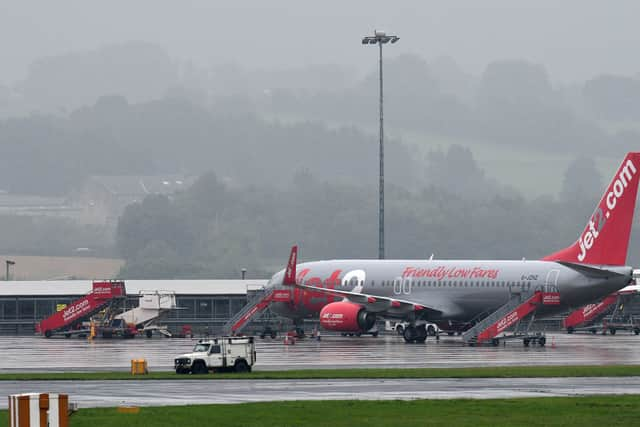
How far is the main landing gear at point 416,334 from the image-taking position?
75062 millimetres

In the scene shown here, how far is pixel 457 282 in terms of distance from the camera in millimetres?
76125

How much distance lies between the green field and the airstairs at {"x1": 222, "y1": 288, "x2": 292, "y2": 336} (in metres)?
50.4

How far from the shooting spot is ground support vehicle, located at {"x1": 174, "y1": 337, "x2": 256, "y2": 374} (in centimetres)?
4700

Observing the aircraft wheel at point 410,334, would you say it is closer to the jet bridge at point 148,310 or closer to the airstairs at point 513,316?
the airstairs at point 513,316

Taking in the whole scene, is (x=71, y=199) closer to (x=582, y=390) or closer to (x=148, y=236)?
(x=148, y=236)

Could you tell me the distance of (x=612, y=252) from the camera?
7012 centimetres

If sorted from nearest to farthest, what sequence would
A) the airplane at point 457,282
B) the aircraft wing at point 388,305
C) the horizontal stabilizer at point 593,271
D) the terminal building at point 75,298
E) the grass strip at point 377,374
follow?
the grass strip at point 377,374 → the horizontal stabilizer at point 593,271 → the airplane at point 457,282 → the aircraft wing at point 388,305 → the terminal building at point 75,298

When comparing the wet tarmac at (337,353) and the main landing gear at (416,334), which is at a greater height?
the main landing gear at (416,334)

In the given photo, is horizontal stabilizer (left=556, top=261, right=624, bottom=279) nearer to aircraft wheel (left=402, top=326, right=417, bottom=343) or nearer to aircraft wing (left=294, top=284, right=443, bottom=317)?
aircraft wing (left=294, top=284, right=443, bottom=317)

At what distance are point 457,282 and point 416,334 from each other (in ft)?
12.8

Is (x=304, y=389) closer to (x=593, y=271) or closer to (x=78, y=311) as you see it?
(x=593, y=271)

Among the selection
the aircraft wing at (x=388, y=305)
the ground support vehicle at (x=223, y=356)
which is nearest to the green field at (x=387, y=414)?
the ground support vehicle at (x=223, y=356)

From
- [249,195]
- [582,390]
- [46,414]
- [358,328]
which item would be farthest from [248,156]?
[46,414]

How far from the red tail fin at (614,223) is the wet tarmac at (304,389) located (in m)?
28.6
